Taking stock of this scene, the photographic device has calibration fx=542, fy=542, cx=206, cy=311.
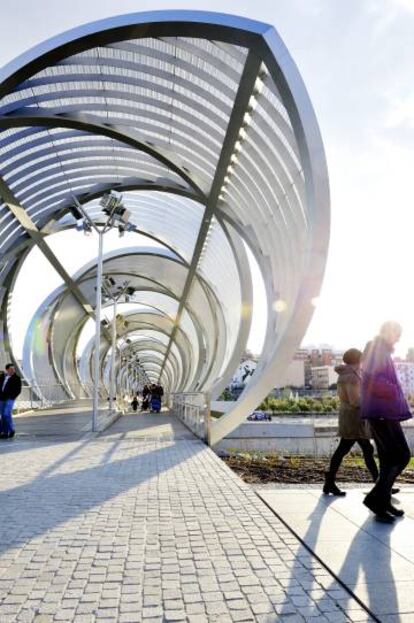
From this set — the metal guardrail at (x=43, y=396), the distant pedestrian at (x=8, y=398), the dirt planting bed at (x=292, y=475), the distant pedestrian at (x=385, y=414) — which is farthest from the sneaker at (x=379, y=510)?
the metal guardrail at (x=43, y=396)

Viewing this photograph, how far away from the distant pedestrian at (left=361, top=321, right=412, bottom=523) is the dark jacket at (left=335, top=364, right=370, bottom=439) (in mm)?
786

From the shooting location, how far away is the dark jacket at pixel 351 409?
5160 mm

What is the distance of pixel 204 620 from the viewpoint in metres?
2.44

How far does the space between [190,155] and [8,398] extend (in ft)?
30.2

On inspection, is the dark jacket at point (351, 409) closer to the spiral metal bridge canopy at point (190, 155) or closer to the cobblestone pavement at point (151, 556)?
the cobblestone pavement at point (151, 556)

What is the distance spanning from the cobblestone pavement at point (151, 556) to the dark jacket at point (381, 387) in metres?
1.16

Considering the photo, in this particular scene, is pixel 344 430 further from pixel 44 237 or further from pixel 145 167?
pixel 44 237

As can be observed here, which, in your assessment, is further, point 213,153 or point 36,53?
point 213,153

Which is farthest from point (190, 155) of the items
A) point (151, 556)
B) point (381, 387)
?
point (151, 556)

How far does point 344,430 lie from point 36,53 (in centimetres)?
1047

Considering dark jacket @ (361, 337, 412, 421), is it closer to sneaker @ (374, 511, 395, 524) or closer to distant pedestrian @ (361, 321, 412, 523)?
distant pedestrian @ (361, 321, 412, 523)

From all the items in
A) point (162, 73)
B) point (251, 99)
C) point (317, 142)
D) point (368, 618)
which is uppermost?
point (162, 73)

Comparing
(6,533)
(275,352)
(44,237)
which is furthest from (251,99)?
(44,237)

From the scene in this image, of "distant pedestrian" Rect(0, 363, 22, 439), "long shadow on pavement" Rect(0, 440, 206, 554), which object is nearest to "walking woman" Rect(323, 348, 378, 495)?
"long shadow on pavement" Rect(0, 440, 206, 554)
